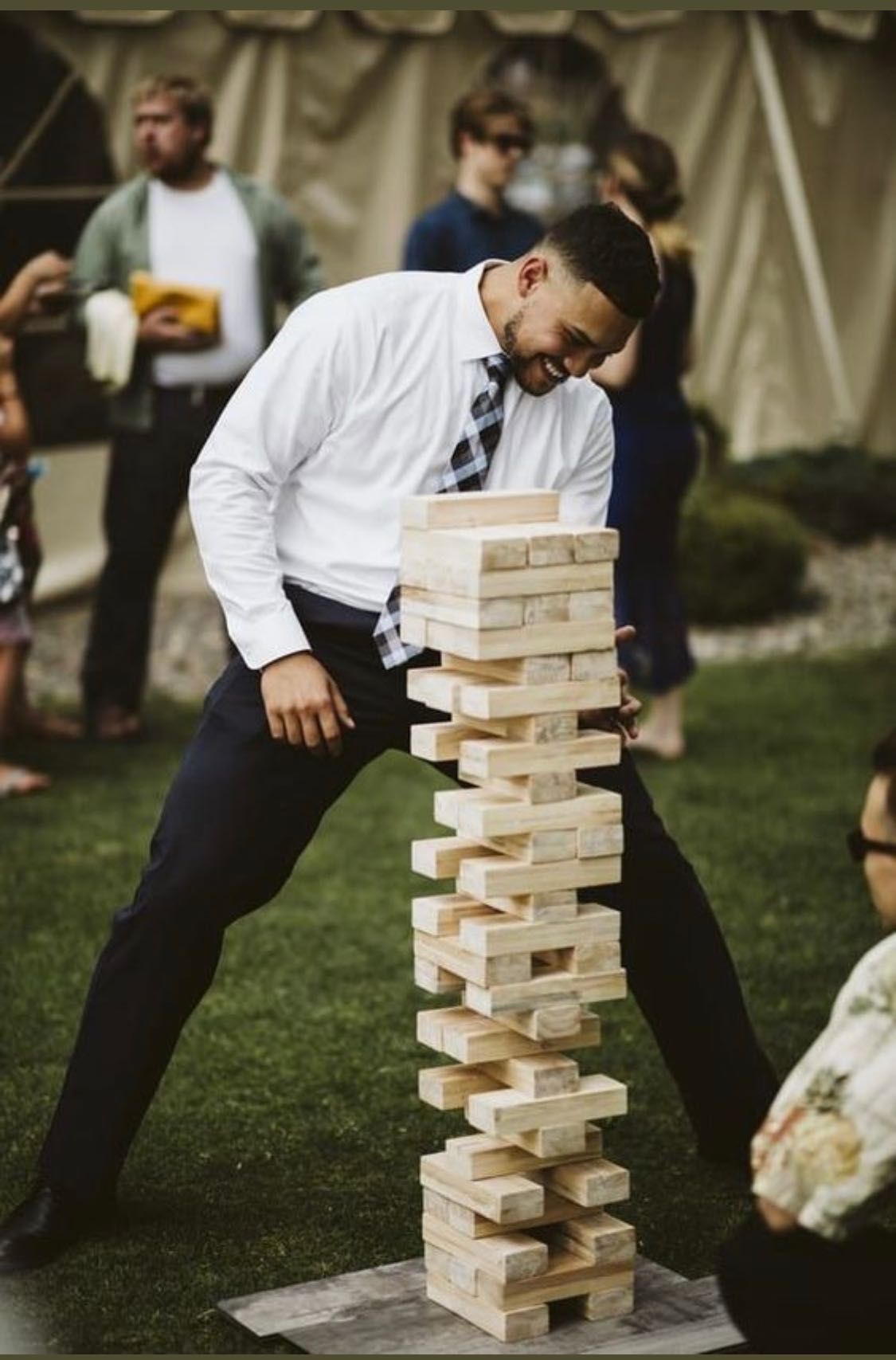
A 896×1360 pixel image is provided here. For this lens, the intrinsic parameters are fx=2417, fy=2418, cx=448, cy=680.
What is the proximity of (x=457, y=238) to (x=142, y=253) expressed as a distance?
A: 50.7 inches

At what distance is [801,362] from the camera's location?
1477 centimetres

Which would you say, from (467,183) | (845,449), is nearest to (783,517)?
(845,449)

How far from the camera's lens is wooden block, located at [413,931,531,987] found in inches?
169

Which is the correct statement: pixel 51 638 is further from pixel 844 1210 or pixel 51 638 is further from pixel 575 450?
pixel 844 1210

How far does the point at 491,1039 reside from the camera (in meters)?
4.42

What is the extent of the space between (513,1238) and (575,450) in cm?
152

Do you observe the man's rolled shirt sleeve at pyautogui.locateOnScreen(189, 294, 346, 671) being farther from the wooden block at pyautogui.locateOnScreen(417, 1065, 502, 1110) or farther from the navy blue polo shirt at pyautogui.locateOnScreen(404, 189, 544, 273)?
the navy blue polo shirt at pyautogui.locateOnScreen(404, 189, 544, 273)

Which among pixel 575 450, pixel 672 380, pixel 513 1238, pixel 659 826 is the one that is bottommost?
pixel 513 1238

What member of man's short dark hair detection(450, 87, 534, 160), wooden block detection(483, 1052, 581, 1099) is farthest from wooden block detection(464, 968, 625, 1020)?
man's short dark hair detection(450, 87, 534, 160)

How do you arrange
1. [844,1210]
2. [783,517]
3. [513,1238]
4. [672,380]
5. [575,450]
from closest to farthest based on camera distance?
[844,1210] < [513,1238] < [575,450] < [672,380] < [783,517]

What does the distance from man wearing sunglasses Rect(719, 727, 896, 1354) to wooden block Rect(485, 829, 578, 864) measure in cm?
56

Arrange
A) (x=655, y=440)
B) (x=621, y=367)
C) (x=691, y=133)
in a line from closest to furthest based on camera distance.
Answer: (x=621, y=367)
(x=655, y=440)
(x=691, y=133)

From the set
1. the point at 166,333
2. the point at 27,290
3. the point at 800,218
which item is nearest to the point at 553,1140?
the point at 27,290

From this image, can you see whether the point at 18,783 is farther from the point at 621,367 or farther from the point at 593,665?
the point at 593,665
